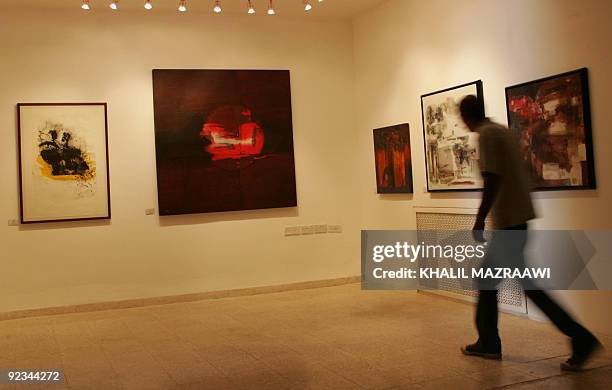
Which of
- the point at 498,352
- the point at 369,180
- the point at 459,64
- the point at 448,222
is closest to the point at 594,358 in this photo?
the point at 498,352

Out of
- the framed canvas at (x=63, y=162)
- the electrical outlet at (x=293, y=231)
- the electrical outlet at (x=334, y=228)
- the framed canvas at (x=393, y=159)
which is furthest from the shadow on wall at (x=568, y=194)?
the framed canvas at (x=63, y=162)

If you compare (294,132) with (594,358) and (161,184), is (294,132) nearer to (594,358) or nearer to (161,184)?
(161,184)

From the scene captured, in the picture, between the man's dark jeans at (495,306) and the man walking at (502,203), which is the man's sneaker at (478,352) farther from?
the man walking at (502,203)

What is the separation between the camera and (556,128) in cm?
542

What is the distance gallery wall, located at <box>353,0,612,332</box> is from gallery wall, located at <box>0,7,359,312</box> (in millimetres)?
524

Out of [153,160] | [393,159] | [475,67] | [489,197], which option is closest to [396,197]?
[393,159]

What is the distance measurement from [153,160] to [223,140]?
36.6 inches

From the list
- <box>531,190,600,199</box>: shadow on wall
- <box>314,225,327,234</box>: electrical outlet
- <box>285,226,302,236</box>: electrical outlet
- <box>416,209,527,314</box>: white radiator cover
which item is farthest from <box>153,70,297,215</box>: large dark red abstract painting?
<box>531,190,600,199</box>: shadow on wall

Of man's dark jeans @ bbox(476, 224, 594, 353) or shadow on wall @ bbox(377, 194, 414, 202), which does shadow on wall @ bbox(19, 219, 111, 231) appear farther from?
man's dark jeans @ bbox(476, 224, 594, 353)

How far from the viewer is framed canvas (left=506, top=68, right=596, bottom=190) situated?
515 centimetres

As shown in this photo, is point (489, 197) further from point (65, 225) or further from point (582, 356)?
point (65, 225)

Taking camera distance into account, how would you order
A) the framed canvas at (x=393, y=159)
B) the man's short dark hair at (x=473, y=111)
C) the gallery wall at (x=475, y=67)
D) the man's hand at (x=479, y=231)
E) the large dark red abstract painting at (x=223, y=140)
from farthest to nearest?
the large dark red abstract painting at (x=223, y=140)
the framed canvas at (x=393, y=159)
the gallery wall at (x=475, y=67)
the man's short dark hair at (x=473, y=111)
the man's hand at (x=479, y=231)

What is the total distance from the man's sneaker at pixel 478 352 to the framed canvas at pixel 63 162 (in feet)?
15.8

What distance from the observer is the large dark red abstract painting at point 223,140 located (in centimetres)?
796
